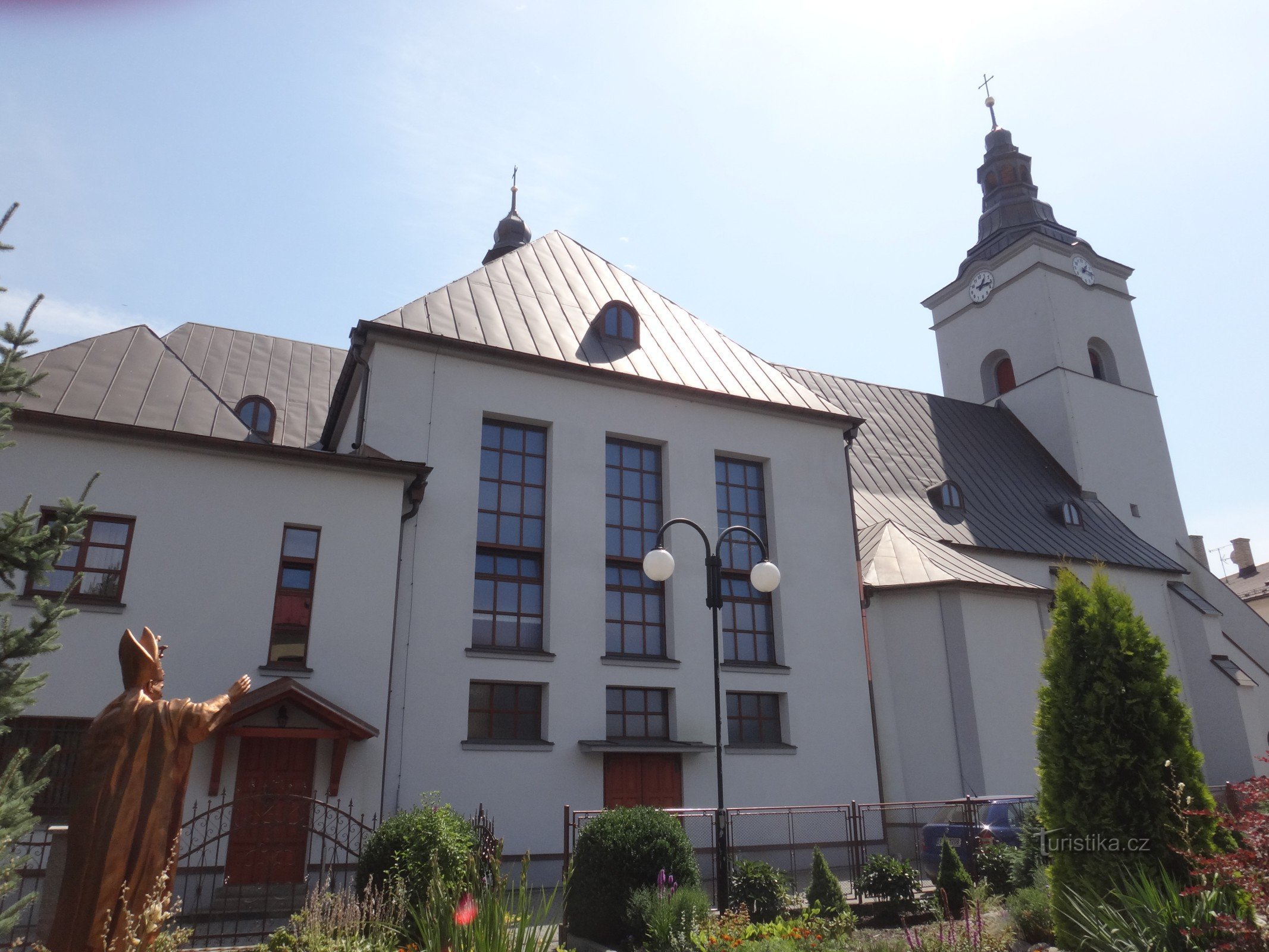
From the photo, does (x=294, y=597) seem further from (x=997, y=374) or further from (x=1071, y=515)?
(x=997, y=374)

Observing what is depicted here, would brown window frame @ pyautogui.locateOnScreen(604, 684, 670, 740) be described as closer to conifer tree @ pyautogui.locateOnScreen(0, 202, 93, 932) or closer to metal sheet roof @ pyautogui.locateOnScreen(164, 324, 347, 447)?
metal sheet roof @ pyautogui.locateOnScreen(164, 324, 347, 447)

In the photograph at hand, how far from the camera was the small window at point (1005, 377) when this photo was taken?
126 feet

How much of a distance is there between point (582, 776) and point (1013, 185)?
3516 cm

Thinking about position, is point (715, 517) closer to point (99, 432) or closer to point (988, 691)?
point (988, 691)

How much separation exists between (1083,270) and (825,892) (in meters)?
34.9

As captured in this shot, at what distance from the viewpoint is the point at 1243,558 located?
5506 centimetres

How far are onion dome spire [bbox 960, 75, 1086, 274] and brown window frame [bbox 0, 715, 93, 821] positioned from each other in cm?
3768

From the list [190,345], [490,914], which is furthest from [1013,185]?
[490,914]

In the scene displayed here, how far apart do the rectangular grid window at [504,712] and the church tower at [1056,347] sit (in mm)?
25393

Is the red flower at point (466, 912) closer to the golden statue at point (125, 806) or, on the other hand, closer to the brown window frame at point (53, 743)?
the golden statue at point (125, 806)

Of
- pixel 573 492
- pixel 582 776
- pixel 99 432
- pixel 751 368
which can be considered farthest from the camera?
Answer: pixel 751 368

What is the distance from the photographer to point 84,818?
268 inches

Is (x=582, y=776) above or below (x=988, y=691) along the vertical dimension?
below

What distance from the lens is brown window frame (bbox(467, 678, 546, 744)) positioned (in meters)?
15.9
